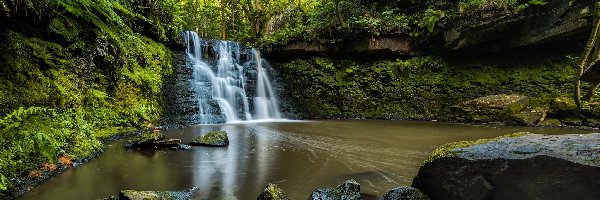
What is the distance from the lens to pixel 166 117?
11.0m

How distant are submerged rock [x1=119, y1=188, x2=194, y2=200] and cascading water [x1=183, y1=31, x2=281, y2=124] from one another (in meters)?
7.89

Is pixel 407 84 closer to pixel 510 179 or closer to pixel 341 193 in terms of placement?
pixel 341 193

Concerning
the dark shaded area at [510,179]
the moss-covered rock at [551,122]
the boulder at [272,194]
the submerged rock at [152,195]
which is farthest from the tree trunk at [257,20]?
the dark shaded area at [510,179]

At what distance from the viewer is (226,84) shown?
540 inches

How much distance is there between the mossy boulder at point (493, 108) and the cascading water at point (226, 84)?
22.7 feet

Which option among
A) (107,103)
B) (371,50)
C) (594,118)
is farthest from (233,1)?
(594,118)

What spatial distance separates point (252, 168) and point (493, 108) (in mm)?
9199

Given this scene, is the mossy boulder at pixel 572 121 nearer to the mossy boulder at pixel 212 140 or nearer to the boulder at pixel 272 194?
the mossy boulder at pixel 212 140

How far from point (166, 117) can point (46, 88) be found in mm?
4904

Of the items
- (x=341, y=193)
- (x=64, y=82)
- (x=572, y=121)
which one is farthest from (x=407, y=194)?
(x=572, y=121)

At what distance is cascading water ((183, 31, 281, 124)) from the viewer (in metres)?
12.4

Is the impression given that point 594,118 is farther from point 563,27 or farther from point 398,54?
point 398,54

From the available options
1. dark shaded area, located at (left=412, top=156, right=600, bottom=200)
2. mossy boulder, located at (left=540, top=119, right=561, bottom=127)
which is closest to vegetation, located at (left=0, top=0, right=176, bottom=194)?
dark shaded area, located at (left=412, top=156, right=600, bottom=200)

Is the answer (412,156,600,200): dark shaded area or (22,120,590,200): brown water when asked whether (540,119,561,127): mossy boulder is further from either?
(412,156,600,200): dark shaded area
